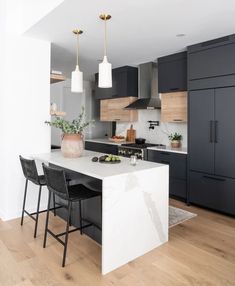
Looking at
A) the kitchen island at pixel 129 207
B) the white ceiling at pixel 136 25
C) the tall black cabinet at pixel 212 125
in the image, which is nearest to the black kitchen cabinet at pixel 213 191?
the tall black cabinet at pixel 212 125

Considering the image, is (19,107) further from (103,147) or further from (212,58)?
(212,58)

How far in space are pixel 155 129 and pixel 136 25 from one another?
103 inches

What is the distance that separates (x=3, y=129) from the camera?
3.34 metres

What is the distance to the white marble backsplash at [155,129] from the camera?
4.78 metres

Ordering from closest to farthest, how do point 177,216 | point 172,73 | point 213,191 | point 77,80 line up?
point 77,80 < point 177,216 < point 213,191 < point 172,73

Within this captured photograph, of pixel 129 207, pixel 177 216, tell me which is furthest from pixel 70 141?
pixel 177 216

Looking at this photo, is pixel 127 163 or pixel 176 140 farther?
pixel 176 140

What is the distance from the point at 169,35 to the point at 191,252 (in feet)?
8.84

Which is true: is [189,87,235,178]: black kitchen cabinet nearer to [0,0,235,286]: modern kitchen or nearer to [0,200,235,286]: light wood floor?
[0,0,235,286]: modern kitchen

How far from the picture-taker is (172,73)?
4.33 meters

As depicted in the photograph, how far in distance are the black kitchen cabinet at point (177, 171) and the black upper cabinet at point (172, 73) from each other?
113 cm

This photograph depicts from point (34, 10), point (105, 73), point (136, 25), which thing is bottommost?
point (105, 73)

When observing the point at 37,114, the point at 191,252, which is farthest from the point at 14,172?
the point at 191,252

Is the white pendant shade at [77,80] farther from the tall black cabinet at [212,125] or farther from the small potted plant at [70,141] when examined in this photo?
the tall black cabinet at [212,125]
